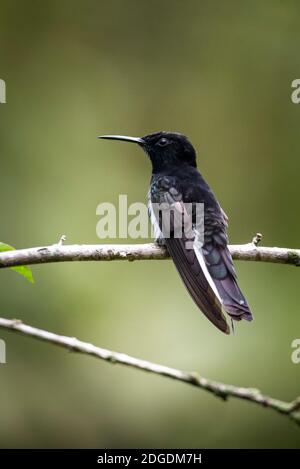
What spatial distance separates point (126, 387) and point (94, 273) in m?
1.53

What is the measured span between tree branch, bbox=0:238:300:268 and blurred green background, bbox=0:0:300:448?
3.86 m

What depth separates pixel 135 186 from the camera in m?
9.91

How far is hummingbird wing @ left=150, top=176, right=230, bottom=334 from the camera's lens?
4234 mm

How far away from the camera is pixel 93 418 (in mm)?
8219

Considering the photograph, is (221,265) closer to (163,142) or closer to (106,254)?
(106,254)

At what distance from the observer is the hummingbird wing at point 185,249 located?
4.23 m

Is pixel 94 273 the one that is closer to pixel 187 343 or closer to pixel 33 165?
pixel 187 343

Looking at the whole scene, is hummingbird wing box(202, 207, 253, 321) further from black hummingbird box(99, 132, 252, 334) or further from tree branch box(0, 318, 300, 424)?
tree branch box(0, 318, 300, 424)

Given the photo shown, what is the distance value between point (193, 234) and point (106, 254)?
0.99 meters

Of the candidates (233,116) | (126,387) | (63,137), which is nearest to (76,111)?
(63,137)

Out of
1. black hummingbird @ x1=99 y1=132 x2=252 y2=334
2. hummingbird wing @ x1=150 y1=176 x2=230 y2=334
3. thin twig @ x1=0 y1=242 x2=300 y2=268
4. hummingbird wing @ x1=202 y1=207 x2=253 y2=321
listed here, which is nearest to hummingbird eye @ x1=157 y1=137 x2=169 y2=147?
black hummingbird @ x1=99 y1=132 x2=252 y2=334

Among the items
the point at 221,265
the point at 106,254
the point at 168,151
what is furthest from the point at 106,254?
the point at 168,151

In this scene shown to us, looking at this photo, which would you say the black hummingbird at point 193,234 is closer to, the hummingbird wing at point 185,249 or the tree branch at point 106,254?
the hummingbird wing at point 185,249

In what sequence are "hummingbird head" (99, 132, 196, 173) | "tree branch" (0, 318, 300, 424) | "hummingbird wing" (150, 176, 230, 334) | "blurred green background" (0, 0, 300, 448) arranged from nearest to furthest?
"tree branch" (0, 318, 300, 424) → "hummingbird wing" (150, 176, 230, 334) → "hummingbird head" (99, 132, 196, 173) → "blurred green background" (0, 0, 300, 448)
